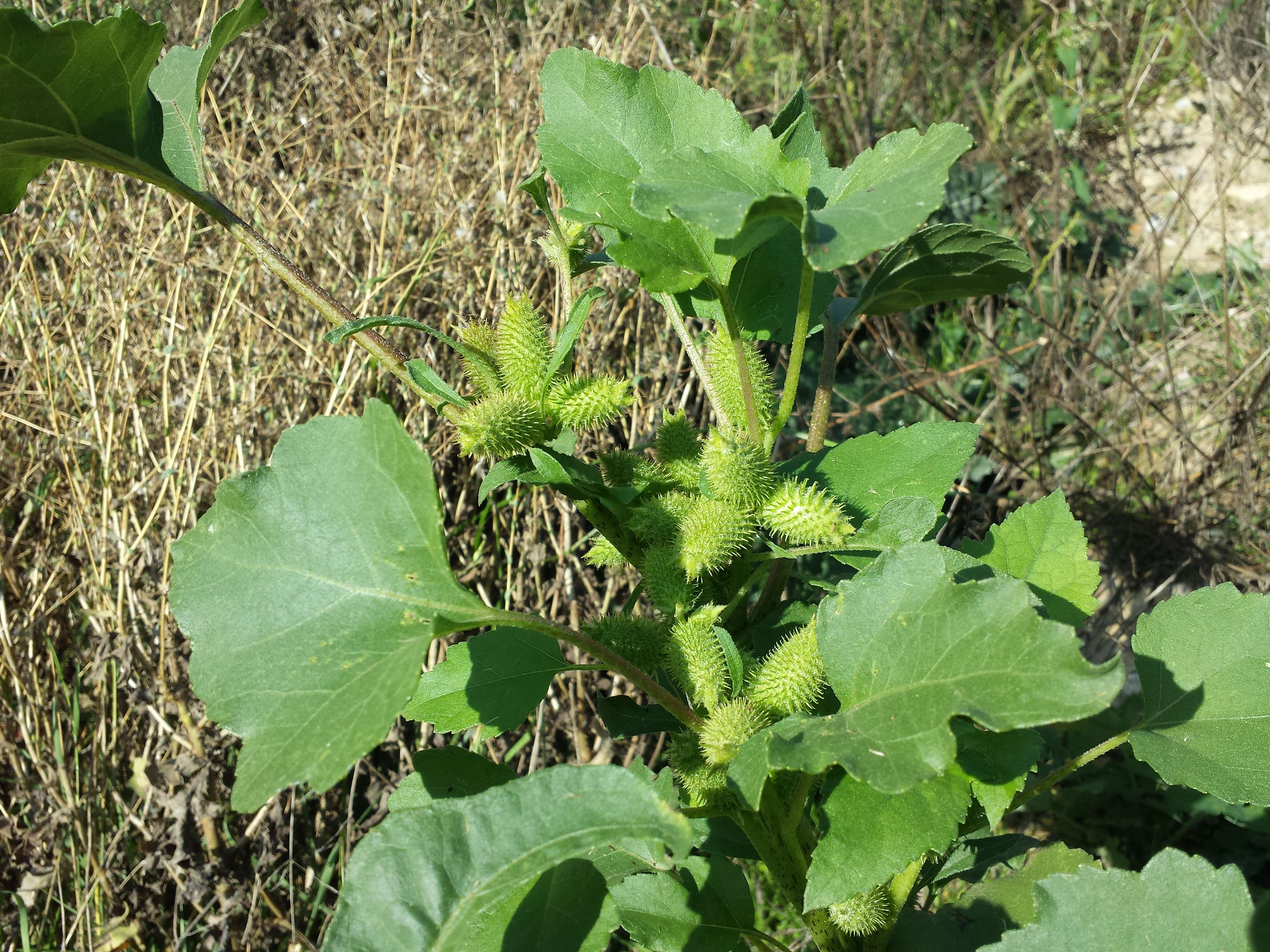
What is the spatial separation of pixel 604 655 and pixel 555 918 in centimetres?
20

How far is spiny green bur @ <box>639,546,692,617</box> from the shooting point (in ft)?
2.71

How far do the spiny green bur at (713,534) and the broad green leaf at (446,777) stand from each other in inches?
12.2

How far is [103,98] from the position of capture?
81cm

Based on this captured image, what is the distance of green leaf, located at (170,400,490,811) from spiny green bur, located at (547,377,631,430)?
20cm

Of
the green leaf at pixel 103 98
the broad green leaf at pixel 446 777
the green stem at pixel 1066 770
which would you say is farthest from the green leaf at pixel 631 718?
the green leaf at pixel 103 98

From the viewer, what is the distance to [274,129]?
8.69 ft

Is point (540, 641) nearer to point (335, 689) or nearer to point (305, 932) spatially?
point (335, 689)

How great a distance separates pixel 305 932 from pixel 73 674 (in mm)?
715

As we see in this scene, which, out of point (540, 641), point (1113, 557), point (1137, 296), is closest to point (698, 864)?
point (540, 641)

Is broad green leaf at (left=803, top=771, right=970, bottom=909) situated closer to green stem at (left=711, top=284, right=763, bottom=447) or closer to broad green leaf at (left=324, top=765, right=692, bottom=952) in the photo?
broad green leaf at (left=324, top=765, right=692, bottom=952)

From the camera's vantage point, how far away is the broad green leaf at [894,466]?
883 millimetres

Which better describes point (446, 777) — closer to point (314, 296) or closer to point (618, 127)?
point (314, 296)

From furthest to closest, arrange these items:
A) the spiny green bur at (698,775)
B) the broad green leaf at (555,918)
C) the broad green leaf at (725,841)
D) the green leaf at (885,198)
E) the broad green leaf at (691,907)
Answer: the broad green leaf at (725,841) < the broad green leaf at (691,907) < the spiny green bur at (698,775) < the broad green leaf at (555,918) < the green leaf at (885,198)

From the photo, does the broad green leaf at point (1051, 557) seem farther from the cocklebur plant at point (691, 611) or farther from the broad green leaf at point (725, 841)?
the broad green leaf at point (725, 841)
